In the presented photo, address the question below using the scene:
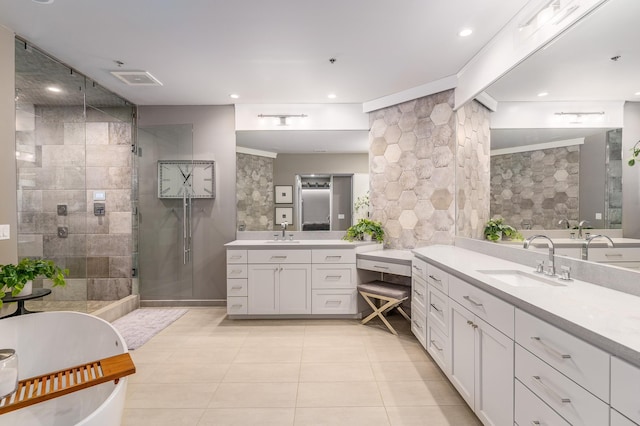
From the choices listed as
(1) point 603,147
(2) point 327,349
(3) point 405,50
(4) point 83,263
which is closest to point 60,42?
(4) point 83,263

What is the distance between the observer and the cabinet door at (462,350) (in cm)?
179

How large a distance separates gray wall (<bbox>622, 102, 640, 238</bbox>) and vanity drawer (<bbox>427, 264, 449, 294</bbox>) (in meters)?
0.97

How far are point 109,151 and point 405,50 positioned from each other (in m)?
3.76

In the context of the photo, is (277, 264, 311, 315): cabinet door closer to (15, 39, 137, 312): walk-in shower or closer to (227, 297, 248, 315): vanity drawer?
(227, 297, 248, 315): vanity drawer

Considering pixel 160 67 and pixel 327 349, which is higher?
pixel 160 67

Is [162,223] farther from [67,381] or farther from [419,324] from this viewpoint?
[419,324]

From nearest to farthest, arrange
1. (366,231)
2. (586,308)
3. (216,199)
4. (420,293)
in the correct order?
(586,308) < (420,293) < (366,231) < (216,199)

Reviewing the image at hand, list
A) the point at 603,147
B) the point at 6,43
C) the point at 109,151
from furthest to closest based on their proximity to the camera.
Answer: the point at 109,151 → the point at 6,43 → the point at 603,147

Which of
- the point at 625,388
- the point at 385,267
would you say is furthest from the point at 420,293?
the point at 625,388

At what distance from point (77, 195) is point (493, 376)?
4.00 metres

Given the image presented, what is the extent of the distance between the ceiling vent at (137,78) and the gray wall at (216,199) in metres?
0.74

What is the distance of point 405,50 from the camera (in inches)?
104

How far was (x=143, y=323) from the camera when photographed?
3.47m

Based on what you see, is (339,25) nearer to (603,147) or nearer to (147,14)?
(147,14)
